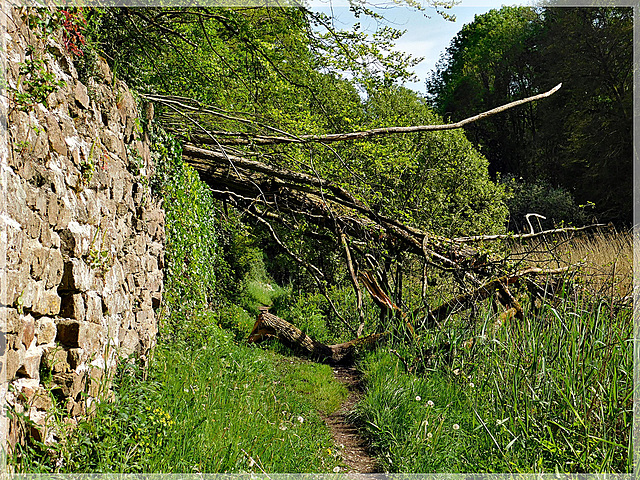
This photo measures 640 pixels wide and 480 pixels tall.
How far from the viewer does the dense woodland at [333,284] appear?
3346 mm

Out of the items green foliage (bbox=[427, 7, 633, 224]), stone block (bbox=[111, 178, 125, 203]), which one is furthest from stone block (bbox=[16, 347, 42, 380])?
green foliage (bbox=[427, 7, 633, 224])

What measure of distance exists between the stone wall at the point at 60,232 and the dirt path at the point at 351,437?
191 cm

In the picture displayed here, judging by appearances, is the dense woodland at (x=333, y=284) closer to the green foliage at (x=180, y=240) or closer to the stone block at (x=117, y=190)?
the green foliage at (x=180, y=240)

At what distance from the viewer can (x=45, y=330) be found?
8.41 ft

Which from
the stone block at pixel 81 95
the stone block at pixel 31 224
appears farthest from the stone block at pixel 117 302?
the stone block at pixel 81 95

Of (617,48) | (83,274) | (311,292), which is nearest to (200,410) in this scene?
(83,274)

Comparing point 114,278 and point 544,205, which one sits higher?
point 114,278

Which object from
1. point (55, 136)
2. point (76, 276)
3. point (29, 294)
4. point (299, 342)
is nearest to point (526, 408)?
point (76, 276)

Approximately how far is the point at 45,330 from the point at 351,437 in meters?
2.85

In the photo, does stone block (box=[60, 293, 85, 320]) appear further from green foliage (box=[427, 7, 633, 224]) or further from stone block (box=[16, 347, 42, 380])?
green foliage (box=[427, 7, 633, 224])

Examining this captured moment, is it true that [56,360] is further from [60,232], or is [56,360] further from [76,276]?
[60,232]

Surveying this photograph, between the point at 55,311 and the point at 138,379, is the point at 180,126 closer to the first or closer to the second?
the point at 138,379

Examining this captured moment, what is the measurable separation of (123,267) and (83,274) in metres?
0.83

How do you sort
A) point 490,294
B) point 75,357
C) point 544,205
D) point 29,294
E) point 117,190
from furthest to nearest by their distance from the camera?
point 544,205
point 490,294
point 117,190
point 75,357
point 29,294
